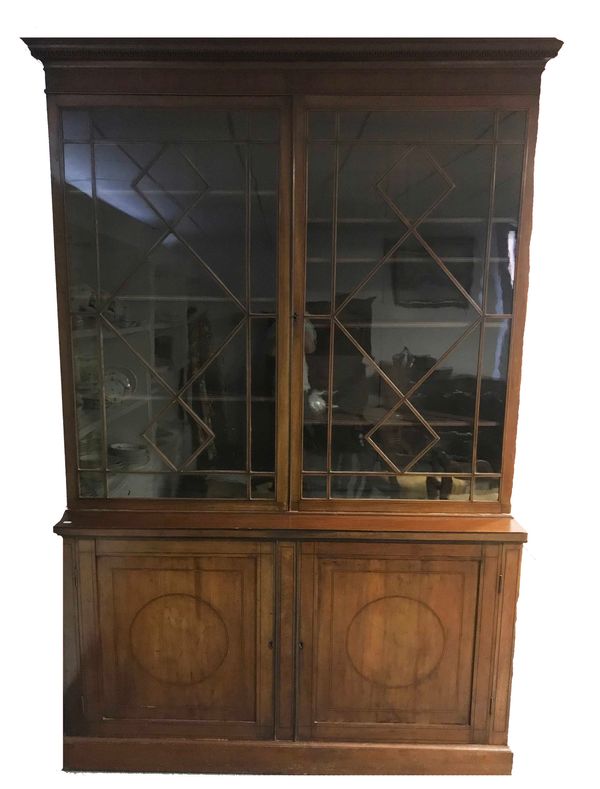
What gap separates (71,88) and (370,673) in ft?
6.25

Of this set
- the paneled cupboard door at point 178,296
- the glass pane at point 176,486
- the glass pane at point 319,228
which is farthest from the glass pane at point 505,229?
the glass pane at point 176,486

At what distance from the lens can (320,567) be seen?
1577 millimetres

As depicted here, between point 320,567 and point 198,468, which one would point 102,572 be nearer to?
point 198,468

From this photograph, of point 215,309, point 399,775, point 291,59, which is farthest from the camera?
point 399,775

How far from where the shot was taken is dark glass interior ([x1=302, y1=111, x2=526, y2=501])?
4.78 ft

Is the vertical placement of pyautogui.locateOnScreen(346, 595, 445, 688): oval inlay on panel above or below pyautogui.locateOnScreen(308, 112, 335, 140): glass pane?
below

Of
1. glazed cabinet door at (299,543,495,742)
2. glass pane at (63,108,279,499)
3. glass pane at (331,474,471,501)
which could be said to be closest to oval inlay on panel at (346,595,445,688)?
glazed cabinet door at (299,543,495,742)

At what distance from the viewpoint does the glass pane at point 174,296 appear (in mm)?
1470

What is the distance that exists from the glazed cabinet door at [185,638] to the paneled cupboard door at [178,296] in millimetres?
183

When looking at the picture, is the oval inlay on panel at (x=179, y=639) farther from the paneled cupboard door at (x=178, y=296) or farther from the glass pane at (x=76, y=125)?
the glass pane at (x=76, y=125)

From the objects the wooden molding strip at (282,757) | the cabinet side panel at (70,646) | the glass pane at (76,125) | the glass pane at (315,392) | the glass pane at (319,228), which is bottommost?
the wooden molding strip at (282,757)

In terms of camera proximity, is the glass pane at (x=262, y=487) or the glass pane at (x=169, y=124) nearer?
the glass pane at (x=169, y=124)

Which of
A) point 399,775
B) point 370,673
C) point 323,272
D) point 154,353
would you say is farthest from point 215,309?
point 399,775

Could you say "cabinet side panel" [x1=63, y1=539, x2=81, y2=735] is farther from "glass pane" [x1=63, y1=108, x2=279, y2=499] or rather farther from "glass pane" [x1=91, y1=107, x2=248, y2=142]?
"glass pane" [x1=91, y1=107, x2=248, y2=142]
